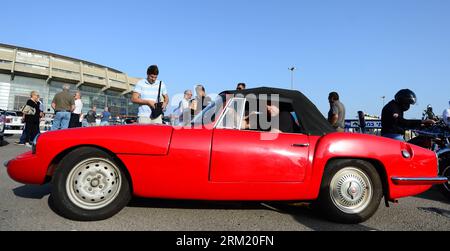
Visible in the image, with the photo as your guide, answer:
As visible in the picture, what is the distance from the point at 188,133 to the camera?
280 cm

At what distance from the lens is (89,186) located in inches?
108

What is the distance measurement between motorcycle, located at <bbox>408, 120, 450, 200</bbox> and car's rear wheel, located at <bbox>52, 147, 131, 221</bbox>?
165 inches

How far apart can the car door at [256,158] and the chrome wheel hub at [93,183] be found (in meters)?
0.92

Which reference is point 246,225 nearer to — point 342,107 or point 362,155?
point 362,155

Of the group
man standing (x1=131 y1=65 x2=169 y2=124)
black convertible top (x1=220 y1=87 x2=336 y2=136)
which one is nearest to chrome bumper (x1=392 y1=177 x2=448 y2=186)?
black convertible top (x1=220 y1=87 x2=336 y2=136)

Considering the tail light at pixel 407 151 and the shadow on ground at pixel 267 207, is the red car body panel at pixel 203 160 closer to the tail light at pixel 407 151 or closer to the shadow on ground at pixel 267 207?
the shadow on ground at pixel 267 207

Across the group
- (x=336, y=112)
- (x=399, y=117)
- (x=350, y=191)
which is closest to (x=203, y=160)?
(x=350, y=191)

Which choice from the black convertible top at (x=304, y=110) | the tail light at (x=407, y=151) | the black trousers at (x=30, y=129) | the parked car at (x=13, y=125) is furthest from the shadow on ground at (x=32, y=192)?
the parked car at (x=13, y=125)

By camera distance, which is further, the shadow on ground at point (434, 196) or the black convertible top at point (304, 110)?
the shadow on ground at point (434, 196)

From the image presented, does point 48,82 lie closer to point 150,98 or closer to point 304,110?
point 150,98

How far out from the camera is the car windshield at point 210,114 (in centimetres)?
299

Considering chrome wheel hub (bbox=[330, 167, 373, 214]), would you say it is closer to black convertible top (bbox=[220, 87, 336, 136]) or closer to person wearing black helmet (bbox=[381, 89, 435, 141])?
black convertible top (bbox=[220, 87, 336, 136])
